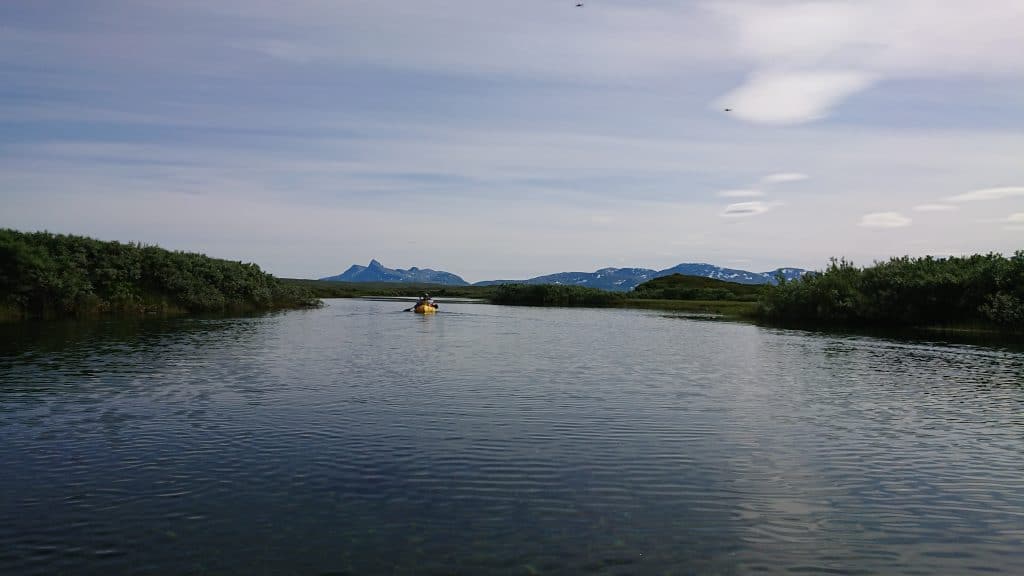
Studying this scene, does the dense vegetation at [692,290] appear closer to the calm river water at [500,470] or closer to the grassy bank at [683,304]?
the grassy bank at [683,304]

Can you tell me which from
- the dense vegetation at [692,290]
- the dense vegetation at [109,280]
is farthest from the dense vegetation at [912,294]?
the dense vegetation at [109,280]

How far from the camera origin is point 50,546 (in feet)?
32.8

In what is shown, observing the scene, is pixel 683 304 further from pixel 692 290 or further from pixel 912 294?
pixel 912 294

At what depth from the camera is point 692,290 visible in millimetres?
139875

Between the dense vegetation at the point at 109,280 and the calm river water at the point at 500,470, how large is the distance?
29420 mm

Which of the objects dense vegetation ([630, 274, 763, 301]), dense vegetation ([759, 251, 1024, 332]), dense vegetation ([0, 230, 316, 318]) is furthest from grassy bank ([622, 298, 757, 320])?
dense vegetation ([0, 230, 316, 318])

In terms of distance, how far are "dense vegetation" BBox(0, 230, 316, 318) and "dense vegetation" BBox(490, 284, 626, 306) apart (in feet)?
185

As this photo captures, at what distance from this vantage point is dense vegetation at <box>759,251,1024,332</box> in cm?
5697

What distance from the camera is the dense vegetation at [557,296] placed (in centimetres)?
13150

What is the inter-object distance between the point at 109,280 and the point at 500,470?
6212 centimetres

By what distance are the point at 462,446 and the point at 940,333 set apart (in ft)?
178

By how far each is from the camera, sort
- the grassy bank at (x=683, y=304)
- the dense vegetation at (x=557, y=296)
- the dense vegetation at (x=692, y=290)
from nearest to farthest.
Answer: the grassy bank at (x=683, y=304), the dense vegetation at (x=557, y=296), the dense vegetation at (x=692, y=290)

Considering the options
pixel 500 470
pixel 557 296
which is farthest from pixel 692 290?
pixel 500 470

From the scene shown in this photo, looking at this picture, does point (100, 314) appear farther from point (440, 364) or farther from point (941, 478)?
point (941, 478)
